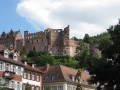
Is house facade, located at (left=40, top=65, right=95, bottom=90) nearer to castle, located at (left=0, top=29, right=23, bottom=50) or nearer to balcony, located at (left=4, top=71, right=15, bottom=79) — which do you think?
balcony, located at (left=4, top=71, right=15, bottom=79)

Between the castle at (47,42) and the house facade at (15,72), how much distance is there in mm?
105831

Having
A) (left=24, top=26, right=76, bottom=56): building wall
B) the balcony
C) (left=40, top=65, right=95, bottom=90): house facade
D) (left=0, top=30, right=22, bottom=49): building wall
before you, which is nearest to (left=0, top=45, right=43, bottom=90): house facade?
the balcony

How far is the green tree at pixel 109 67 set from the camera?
33750 millimetres

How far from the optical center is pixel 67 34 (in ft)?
622

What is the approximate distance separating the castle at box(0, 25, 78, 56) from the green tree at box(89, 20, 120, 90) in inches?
5877

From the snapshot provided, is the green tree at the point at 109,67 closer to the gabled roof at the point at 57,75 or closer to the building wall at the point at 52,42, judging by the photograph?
the gabled roof at the point at 57,75

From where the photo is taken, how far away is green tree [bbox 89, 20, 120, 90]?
3375cm

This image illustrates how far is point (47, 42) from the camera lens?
190125mm

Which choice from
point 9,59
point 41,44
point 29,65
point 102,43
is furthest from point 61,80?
point 41,44

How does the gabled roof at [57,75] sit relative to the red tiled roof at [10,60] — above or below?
above

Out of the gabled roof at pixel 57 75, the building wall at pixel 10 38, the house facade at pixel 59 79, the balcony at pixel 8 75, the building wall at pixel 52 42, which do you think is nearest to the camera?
the balcony at pixel 8 75

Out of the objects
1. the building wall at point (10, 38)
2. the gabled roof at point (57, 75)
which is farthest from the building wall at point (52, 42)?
the gabled roof at point (57, 75)

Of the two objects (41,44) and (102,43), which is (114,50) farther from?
(41,44)

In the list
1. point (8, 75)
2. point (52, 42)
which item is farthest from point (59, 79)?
point (52, 42)
